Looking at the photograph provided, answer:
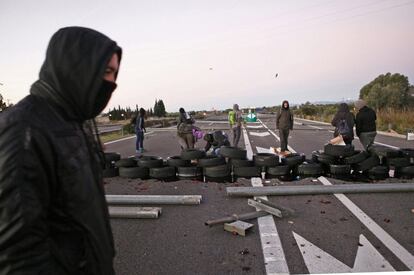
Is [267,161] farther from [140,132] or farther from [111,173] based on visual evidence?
[140,132]

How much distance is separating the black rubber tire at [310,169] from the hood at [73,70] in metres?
7.34

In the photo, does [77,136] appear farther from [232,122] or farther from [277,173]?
[232,122]

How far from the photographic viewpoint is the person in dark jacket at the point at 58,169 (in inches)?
45.3

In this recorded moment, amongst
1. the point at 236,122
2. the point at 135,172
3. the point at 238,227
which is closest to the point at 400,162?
the point at 238,227

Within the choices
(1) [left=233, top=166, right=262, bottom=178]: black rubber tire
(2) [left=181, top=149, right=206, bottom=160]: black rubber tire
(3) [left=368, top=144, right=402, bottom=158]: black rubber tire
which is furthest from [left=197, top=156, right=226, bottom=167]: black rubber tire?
(3) [left=368, top=144, right=402, bottom=158]: black rubber tire

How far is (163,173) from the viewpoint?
801 cm

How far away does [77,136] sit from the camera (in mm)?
1370

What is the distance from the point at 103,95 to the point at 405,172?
27.1ft

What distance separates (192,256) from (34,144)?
3120 millimetres

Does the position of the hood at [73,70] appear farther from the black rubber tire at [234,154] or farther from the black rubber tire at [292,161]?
the black rubber tire at [292,161]

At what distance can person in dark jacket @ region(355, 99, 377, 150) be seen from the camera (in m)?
9.38

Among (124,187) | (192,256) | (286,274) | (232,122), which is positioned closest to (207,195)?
(124,187)

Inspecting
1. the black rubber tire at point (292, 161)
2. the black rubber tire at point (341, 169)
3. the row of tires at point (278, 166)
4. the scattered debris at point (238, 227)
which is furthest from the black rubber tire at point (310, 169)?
the scattered debris at point (238, 227)

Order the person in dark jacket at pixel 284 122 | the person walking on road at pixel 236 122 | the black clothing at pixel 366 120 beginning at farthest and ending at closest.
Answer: the person walking on road at pixel 236 122 → the person in dark jacket at pixel 284 122 → the black clothing at pixel 366 120
